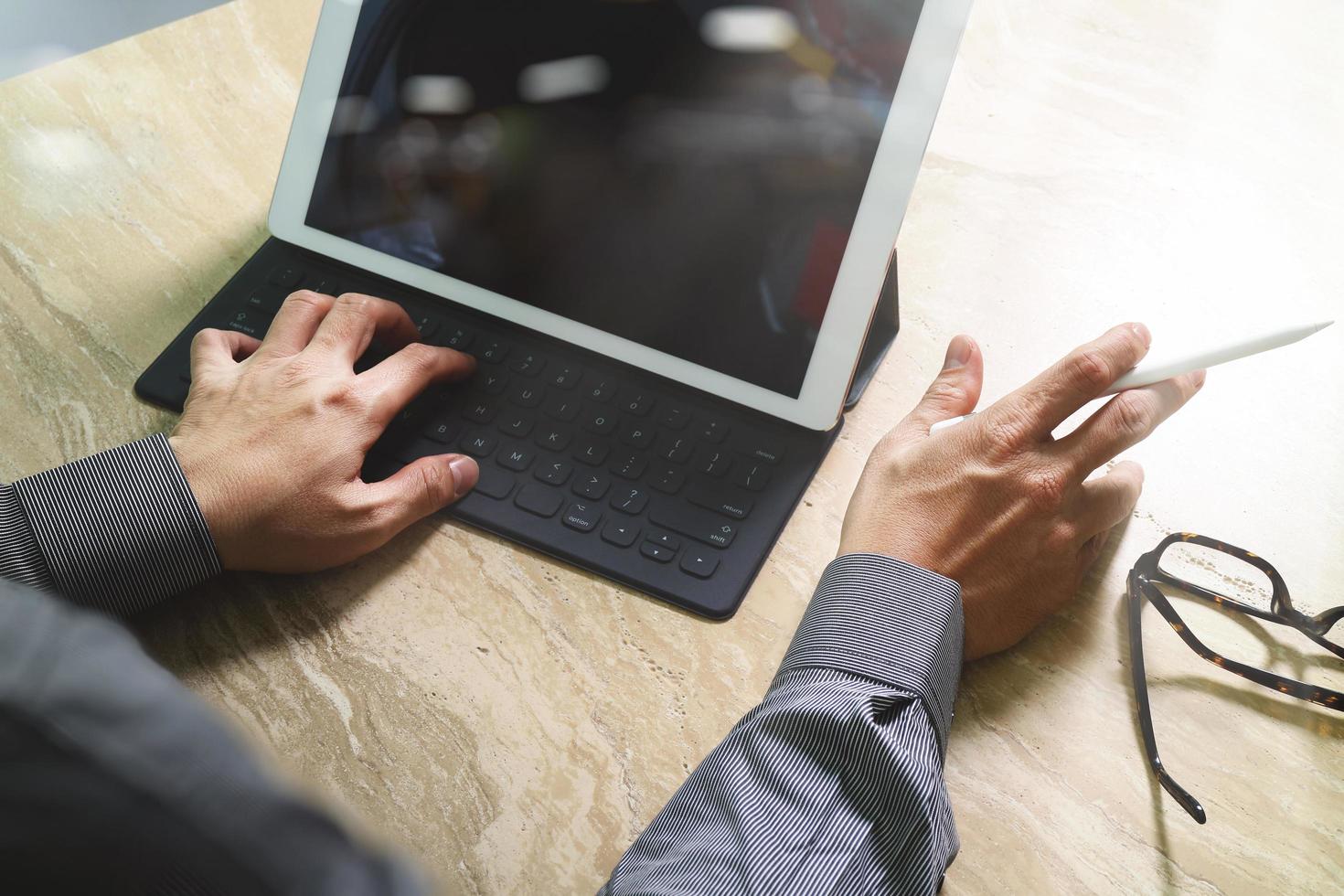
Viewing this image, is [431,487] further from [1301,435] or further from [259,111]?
[1301,435]

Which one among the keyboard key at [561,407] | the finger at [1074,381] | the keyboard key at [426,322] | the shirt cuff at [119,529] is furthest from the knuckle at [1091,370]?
the shirt cuff at [119,529]

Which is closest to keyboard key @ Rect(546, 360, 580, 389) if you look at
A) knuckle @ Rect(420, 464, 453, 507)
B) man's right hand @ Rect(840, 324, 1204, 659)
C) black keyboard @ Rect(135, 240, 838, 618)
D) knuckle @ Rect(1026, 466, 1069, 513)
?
black keyboard @ Rect(135, 240, 838, 618)

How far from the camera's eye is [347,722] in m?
0.56

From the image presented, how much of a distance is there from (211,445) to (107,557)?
0.09 metres

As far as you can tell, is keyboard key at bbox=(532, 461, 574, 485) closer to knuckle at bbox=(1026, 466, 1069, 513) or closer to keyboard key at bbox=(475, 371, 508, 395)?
keyboard key at bbox=(475, 371, 508, 395)

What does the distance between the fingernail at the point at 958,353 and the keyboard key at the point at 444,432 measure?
36 cm

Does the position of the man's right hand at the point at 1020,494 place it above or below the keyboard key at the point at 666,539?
above

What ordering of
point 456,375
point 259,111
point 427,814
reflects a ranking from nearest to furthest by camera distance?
1. point 427,814
2. point 456,375
3. point 259,111

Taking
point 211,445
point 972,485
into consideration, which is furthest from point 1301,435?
point 211,445

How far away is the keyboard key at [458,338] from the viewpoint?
0.70 metres

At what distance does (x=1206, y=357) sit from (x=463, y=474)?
477 mm

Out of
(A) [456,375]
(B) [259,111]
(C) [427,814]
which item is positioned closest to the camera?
(C) [427,814]

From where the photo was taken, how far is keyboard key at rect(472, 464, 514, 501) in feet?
2.10

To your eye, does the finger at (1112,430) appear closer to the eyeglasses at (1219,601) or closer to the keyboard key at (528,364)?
the eyeglasses at (1219,601)
